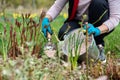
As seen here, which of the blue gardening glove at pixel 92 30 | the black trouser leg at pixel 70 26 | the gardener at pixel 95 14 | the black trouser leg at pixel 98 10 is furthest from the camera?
the black trouser leg at pixel 70 26

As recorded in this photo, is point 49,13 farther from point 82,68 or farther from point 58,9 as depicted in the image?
point 82,68

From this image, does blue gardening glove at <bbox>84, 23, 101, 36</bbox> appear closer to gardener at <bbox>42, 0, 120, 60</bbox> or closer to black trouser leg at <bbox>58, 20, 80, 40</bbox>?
gardener at <bbox>42, 0, 120, 60</bbox>

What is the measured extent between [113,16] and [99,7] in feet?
0.68

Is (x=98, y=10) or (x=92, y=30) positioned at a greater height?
(x=98, y=10)

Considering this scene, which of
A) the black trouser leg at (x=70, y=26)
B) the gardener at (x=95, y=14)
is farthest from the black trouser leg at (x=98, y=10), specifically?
the black trouser leg at (x=70, y=26)

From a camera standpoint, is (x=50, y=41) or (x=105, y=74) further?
(x=50, y=41)

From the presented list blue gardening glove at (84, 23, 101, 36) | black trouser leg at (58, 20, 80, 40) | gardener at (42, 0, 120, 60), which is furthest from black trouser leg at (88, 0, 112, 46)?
blue gardening glove at (84, 23, 101, 36)

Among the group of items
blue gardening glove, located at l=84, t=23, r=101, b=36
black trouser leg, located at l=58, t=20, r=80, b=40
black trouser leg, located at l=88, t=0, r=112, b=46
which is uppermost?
black trouser leg, located at l=88, t=0, r=112, b=46

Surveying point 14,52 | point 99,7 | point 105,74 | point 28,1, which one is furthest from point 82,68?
point 28,1

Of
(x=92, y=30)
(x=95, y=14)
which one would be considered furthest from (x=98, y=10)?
(x=92, y=30)

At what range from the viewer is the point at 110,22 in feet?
13.9

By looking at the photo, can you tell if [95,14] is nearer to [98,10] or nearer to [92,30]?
[98,10]

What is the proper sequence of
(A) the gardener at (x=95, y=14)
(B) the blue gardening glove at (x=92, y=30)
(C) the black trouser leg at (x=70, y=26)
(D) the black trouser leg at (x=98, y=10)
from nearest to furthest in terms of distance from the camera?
(B) the blue gardening glove at (x=92, y=30)
(A) the gardener at (x=95, y=14)
(D) the black trouser leg at (x=98, y=10)
(C) the black trouser leg at (x=70, y=26)

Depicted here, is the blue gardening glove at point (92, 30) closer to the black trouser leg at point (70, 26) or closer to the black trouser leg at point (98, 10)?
the black trouser leg at point (98, 10)
